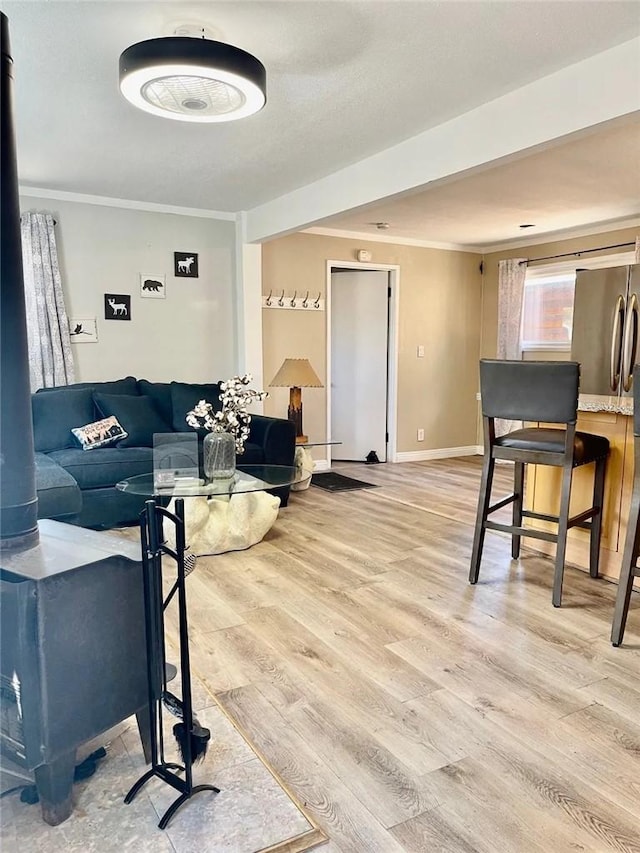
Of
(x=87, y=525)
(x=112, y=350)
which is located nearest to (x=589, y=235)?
(x=112, y=350)

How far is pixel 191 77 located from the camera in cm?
220

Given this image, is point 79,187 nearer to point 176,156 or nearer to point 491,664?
point 176,156

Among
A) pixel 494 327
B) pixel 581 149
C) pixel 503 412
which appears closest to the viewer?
pixel 503 412

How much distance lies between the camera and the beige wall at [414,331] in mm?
5719

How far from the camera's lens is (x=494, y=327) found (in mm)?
6883

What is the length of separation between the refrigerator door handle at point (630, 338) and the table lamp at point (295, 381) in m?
2.37

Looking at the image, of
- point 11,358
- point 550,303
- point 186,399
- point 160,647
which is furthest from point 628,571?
point 550,303

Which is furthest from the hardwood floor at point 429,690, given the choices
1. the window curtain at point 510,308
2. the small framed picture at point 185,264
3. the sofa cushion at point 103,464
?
the window curtain at point 510,308

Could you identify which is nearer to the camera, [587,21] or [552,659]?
[587,21]

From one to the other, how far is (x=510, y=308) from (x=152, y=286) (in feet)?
12.1

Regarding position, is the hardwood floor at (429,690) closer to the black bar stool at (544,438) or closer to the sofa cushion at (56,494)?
the black bar stool at (544,438)

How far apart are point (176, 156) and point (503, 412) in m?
2.49

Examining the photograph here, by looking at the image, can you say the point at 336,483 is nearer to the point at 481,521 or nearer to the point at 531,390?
the point at 481,521

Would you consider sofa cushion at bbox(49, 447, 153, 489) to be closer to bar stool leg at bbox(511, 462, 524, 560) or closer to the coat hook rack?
the coat hook rack
